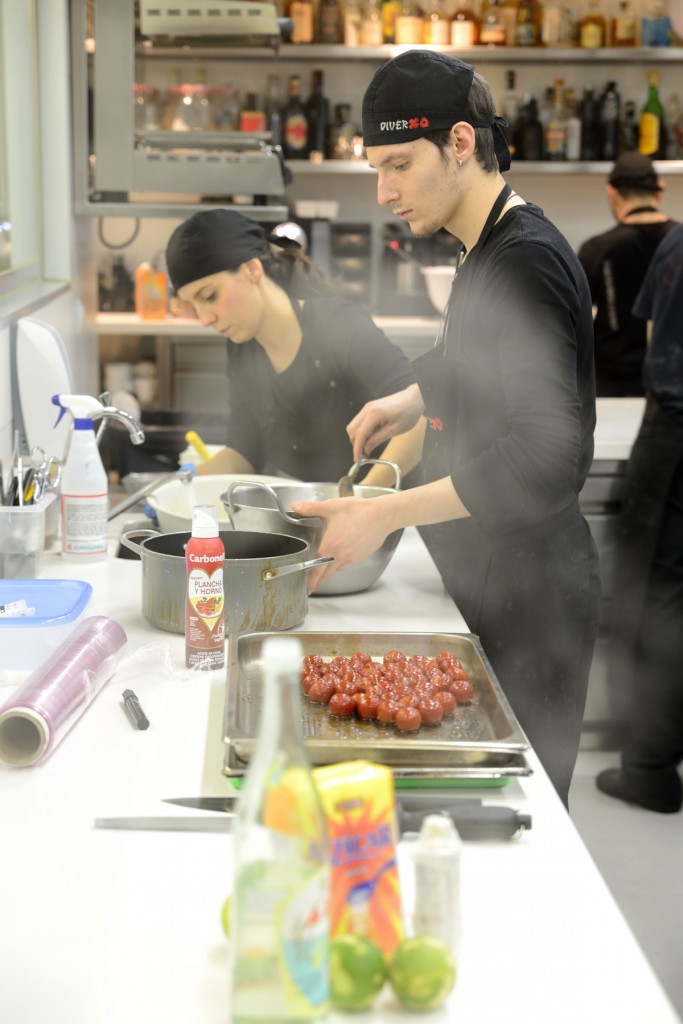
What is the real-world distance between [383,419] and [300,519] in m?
0.39

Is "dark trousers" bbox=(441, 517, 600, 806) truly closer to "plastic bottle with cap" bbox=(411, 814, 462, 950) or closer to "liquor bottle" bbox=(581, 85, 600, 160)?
"plastic bottle with cap" bbox=(411, 814, 462, 950)

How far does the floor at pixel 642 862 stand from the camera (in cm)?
252

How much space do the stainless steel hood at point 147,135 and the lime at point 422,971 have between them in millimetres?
2903

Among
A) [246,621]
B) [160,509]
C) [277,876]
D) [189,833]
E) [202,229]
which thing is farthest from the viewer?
[202,229]

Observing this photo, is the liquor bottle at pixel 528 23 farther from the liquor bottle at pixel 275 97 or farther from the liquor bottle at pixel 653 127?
the liquor bottle at pixel 275 97

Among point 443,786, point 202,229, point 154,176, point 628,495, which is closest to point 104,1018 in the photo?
point 443,786

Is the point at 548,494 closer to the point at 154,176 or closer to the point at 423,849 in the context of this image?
the point at 423,849

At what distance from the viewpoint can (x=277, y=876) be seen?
0.74 meters

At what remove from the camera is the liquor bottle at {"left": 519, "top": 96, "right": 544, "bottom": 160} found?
5457 millimetres

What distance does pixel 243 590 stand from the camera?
167cm

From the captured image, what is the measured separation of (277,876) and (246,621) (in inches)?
37.4

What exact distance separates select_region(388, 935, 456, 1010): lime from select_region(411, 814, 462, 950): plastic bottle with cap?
0.02 meters

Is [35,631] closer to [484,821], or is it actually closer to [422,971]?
[484,821]

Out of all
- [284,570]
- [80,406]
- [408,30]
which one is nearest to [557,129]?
[408,30]
